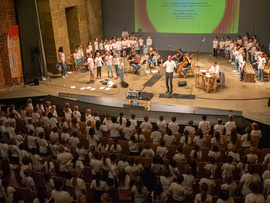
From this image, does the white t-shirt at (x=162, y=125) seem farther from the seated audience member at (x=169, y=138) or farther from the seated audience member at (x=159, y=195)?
the seated audience member at (x=159, y=195)

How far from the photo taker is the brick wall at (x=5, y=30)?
14.2 meters

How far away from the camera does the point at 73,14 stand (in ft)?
62.1

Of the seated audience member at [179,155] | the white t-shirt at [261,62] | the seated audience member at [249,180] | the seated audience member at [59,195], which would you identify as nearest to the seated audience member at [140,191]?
the seated audience member at [59,195]

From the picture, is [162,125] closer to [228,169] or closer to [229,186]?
Answer: [228,169]

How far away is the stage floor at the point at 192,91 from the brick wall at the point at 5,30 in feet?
2.12

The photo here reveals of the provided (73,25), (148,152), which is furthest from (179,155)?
(73,25)

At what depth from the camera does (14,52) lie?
14117 mm

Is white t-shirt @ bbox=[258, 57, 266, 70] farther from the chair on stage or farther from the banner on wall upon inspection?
the banner on wall

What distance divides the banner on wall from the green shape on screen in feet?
30.4

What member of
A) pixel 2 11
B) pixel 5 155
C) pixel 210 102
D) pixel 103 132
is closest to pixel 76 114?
pixel 103 132

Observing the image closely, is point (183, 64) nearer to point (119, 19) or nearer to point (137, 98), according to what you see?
point (137, 98)

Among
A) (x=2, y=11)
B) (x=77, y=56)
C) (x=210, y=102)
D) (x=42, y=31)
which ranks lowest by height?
(x=210, y=102)

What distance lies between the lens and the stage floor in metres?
12.4

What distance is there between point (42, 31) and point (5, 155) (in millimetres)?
10090
